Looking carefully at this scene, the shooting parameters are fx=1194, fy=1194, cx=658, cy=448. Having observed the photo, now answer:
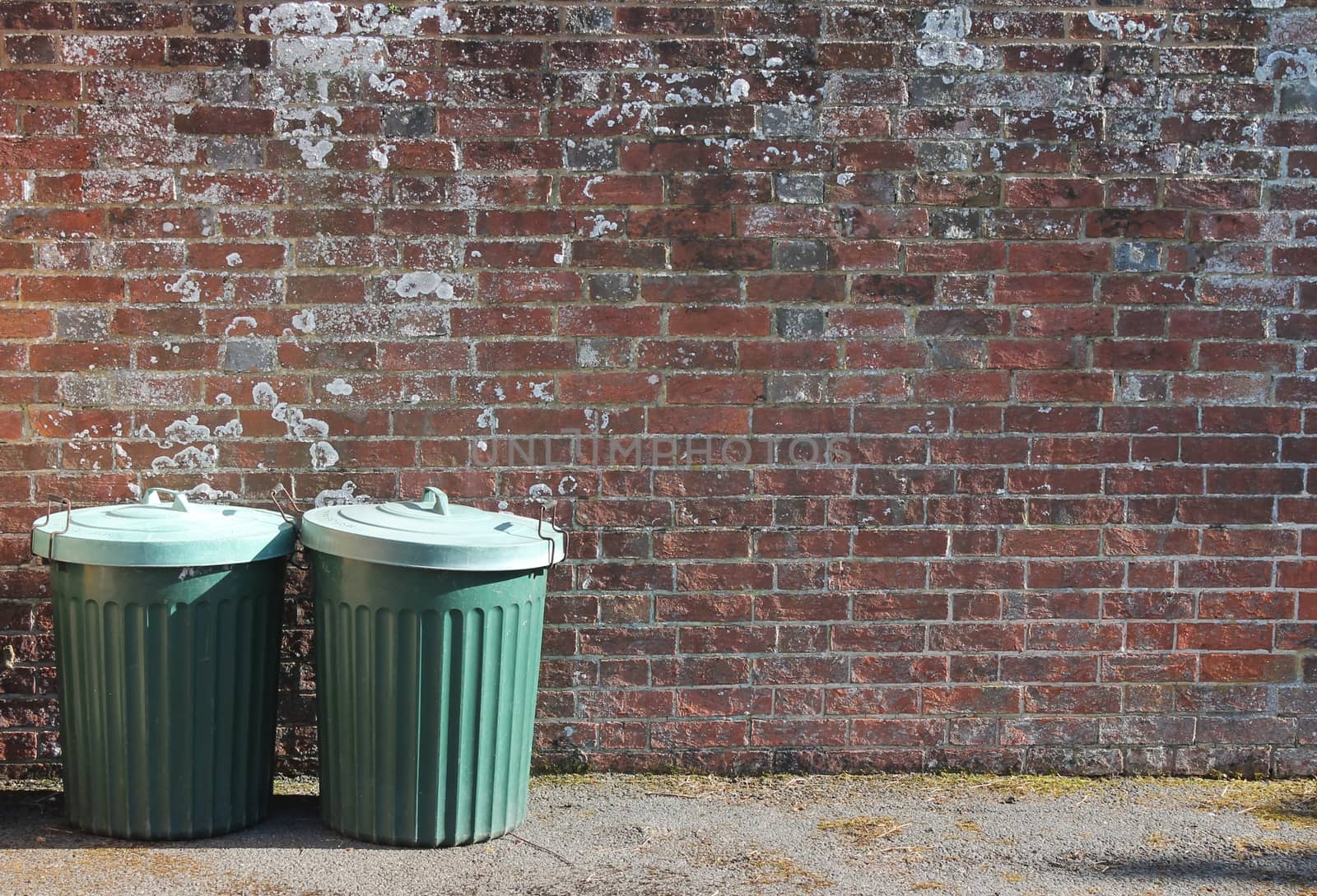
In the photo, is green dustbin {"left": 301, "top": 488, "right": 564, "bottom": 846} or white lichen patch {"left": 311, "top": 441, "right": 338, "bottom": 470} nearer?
green dustbin {"left": 301, "top": 488, "right": 564, "bottom": 846}

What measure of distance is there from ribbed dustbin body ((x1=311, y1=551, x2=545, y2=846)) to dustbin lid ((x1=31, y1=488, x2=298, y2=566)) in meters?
0.19

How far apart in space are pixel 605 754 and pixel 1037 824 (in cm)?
150

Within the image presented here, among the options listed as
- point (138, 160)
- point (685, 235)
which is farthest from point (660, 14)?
point (138, 160)

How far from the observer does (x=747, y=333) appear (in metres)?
4.23

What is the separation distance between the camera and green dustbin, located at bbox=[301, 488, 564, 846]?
11.5 ft

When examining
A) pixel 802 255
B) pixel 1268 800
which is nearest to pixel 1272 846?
pixel 1268 800

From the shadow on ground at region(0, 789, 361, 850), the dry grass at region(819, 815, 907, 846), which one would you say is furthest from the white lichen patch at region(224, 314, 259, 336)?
the dry grass at region(819, 815, 907, 846)

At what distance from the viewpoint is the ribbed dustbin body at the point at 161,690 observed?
11.7 feet

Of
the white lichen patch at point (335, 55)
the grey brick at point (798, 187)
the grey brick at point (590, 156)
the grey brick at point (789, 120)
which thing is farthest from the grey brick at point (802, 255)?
the white lichen patch at point (335, 55)

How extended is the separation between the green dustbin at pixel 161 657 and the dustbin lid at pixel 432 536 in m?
0.23

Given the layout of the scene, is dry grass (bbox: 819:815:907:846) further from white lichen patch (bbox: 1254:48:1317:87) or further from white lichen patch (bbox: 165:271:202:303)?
white lichen patch (bbox: 1254:48:1317:87)

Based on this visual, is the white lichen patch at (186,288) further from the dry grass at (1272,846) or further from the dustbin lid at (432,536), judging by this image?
the dry grass at (1272,846)

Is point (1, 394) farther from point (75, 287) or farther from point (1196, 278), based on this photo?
point (1196, 278)

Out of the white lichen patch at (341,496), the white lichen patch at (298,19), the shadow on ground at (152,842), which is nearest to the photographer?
the shadow on ground at (152,842)
